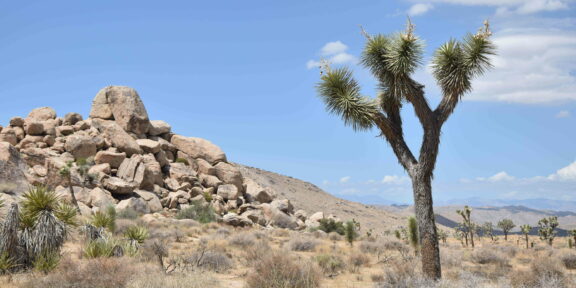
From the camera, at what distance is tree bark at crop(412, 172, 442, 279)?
1153 centimetres

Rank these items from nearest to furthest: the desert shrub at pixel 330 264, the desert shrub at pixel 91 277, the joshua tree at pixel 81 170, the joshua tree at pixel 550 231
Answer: the desert shrub at pixel 91 277 < the desert shrub at pixel 330 264 < the joshua tree at pixel 81 170 < the joshua tree at pixel 550 231

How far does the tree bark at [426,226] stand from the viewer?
11531 mm

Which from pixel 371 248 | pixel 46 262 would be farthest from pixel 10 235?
pixel 371 248

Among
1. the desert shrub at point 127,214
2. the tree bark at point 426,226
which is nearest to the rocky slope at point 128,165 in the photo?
the desert shrub at point 127,214

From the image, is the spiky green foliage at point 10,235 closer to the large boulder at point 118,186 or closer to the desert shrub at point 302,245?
the desert shrub at point 302,245

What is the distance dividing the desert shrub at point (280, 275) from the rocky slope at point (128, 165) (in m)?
20.3

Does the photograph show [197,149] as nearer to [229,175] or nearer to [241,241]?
[229,175]

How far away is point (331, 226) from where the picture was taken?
3688 centimetres

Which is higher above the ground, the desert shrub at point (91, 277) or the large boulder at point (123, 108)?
the large boulder at point (123, 108)

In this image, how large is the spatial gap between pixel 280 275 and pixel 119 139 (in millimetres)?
28798

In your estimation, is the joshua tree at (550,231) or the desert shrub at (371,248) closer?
the desert shrub at (371,248)

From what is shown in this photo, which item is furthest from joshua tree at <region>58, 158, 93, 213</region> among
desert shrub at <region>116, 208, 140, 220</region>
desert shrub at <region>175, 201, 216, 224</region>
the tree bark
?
the tree bark

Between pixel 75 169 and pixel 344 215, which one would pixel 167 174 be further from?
pixel 344 215

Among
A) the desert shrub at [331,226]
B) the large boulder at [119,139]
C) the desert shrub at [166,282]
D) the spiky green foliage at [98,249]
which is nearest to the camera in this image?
the desert shrub at [166,282]
